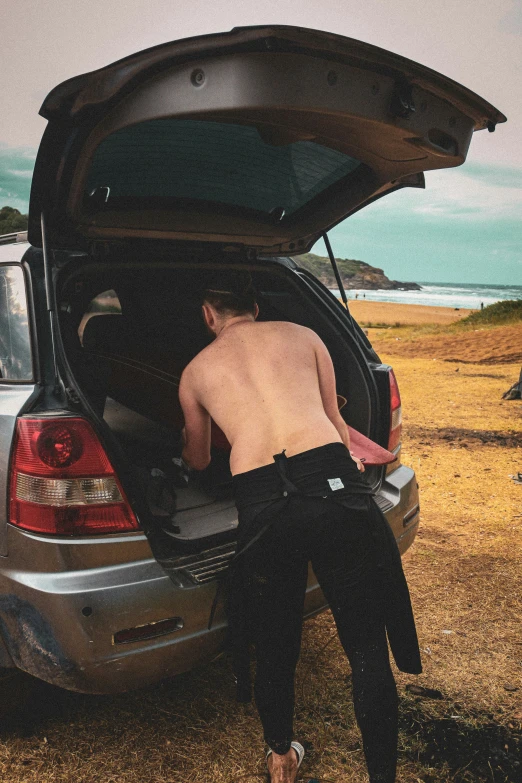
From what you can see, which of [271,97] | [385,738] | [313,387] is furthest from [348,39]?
[385,738]

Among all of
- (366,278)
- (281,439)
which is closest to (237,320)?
(281,439)

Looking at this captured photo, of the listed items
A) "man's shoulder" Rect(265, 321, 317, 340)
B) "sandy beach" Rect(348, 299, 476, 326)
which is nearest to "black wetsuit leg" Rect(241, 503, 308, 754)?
"man's shoulder" Rect(265, 321, 317, 340)

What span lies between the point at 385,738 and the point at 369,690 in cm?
15

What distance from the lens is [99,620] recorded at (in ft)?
6.46

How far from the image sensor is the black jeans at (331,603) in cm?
Answer: 204

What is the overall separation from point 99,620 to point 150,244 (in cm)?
164

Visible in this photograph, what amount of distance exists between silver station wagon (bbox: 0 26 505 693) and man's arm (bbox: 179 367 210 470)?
213 millimetres

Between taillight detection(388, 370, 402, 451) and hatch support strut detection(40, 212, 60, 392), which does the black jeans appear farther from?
taillight detection(388, 370, 402, 451)

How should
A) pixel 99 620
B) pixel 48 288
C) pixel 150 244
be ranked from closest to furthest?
1. pixel 99 620
2. pixel 48 288
3. pixel 150 244

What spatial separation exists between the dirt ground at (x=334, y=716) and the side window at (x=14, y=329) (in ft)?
3.60

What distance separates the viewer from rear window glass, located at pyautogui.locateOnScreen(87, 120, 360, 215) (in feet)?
7.81

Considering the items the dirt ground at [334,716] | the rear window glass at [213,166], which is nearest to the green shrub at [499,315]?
the dirt ground at [334,716]

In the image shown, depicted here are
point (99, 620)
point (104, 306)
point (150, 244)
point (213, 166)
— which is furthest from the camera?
point (104, 306)

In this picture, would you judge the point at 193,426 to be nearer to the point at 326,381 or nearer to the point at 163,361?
the point at 326,381
